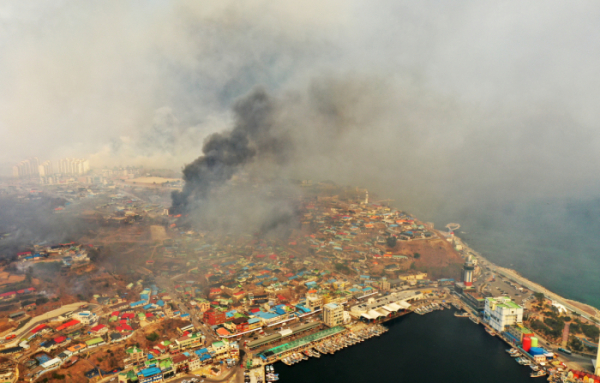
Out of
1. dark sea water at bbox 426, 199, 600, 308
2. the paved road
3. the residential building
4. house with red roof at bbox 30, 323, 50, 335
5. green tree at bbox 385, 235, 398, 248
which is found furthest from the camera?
green tree at bbox 385, 235, 398, 248

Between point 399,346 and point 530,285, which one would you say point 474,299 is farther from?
point 399,346

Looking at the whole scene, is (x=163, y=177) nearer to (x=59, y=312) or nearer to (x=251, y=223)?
(x=251, y=223)

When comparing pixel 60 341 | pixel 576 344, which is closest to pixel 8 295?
pixel 60 341

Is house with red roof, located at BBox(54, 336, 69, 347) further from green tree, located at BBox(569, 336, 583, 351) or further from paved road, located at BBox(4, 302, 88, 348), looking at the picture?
green tree, located at BBox(569, 336, 583, 351)

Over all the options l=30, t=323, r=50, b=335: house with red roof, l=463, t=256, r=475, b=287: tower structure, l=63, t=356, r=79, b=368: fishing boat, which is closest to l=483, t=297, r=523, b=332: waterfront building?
l=463, t=256, r=475, b=287: tower structure

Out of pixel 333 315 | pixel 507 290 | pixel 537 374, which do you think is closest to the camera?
pixel 537 374

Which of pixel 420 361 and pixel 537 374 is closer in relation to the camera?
pixel 537 374

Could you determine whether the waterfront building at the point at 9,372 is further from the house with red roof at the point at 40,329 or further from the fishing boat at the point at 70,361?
the house with red roof at the point at 40,329
